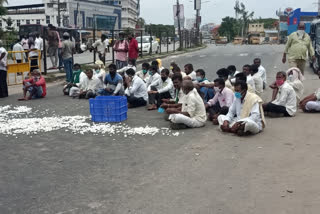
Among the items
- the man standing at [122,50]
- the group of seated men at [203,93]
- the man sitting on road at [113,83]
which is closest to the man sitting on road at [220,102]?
the group of seated men at [203,93]

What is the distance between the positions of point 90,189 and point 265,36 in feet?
325

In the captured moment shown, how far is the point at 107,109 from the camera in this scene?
311 inches

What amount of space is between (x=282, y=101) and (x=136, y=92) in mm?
3596

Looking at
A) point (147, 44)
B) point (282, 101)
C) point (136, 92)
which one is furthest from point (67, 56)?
point (147, 44)

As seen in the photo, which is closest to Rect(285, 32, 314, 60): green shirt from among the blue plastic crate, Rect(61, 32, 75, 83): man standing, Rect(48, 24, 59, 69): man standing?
the blue plastic crate

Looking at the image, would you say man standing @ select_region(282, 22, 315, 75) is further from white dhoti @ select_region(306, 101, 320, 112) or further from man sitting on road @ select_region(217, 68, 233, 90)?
man sitting on road @ select_region(217, 68, 233, 90)

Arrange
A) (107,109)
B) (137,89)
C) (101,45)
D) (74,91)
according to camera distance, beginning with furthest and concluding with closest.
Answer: (101,45) < (74,91) < (137,89) < (107,109)

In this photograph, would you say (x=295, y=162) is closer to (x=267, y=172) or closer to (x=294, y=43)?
(x=267, y=172)

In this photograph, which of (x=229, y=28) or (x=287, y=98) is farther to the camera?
(x=229, y=28)

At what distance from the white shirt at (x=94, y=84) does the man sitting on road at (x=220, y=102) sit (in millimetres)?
3674

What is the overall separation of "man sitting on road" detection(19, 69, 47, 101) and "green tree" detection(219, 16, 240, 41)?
A: 311 feet

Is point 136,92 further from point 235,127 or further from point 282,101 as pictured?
point 235,127

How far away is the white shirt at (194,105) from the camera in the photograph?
7297 mm

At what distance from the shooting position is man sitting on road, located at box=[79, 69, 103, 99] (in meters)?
10.9
